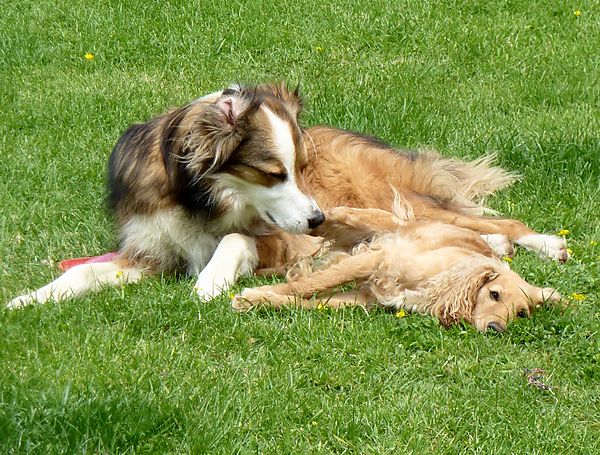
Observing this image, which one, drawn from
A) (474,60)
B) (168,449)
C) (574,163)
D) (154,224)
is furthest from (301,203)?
(474,60)

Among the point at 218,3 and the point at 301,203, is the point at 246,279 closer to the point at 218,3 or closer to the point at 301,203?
the point at 301,203

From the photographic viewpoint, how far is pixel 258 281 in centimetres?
493

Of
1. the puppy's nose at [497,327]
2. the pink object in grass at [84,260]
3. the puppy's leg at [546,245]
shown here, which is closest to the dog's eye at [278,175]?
the pink object in grass at [84,260]

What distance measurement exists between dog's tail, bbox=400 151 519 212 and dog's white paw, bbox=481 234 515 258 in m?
0.57

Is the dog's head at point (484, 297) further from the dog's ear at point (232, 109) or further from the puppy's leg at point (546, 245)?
the dog's ear at point (232, 109)

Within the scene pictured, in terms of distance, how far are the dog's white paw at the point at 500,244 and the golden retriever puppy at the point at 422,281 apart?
0.55 ft

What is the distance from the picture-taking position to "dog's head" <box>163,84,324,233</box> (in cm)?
470

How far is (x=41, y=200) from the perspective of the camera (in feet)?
Answer: 19.2

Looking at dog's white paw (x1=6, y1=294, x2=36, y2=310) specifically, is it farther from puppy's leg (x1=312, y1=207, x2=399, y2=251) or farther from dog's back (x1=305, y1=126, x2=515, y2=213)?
dog's back (x1=305, y1=126, x2=515, y2=213)

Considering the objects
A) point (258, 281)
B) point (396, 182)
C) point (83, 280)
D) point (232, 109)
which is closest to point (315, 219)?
point (258, 281)

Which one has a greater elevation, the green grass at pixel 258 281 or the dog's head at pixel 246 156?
the dog's head at pixel 246 156

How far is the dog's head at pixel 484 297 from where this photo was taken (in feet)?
14.0

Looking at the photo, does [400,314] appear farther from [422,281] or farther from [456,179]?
[456,179]

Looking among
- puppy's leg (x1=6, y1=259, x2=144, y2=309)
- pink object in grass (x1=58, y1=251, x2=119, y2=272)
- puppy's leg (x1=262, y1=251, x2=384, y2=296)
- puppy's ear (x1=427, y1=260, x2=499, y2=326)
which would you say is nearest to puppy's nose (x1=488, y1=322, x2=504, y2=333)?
puppy's ear (x1=427, y1=260, x2=499, y2=326)
